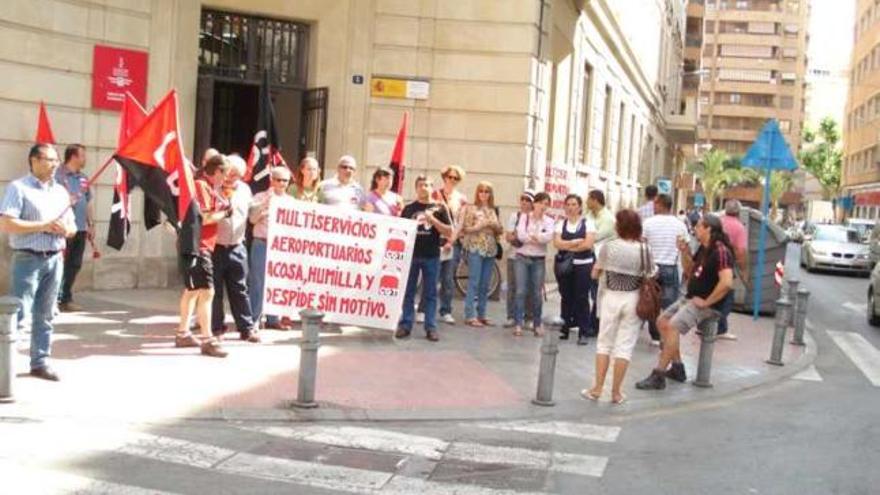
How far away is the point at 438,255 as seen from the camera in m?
10.9

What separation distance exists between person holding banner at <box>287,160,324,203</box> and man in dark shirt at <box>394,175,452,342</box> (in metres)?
0.98

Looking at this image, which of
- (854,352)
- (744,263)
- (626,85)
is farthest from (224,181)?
(626,85)

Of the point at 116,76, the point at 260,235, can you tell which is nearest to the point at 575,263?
the point at 260,235

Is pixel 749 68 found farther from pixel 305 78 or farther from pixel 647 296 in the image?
pixel 647 296

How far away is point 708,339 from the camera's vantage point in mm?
9359

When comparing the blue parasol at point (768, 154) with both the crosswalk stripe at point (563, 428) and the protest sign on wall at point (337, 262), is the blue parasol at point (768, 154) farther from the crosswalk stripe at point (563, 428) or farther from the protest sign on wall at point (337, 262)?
the crosswalk stripe at point (563, 428)

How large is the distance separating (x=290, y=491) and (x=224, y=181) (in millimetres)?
4436

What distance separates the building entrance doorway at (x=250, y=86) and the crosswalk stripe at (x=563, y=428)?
7454 mm

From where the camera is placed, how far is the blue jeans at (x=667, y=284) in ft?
38.6

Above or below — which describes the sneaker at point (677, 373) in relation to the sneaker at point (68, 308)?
below

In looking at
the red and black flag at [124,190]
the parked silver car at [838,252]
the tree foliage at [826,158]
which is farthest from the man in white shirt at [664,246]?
the tree foliage at [826,158]

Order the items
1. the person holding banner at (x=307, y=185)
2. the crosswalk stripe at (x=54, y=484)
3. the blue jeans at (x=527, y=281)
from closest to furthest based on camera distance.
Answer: the crosswalk stripe at (x=54, y=484), the person holding banner at (x=307, y=185), the blue jeans at (x=527, y=281)

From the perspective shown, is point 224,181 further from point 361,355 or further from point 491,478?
point 491,478

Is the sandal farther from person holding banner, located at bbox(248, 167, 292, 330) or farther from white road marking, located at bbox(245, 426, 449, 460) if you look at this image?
person holding banner, located at bbox(248, 167, 292, 330)
